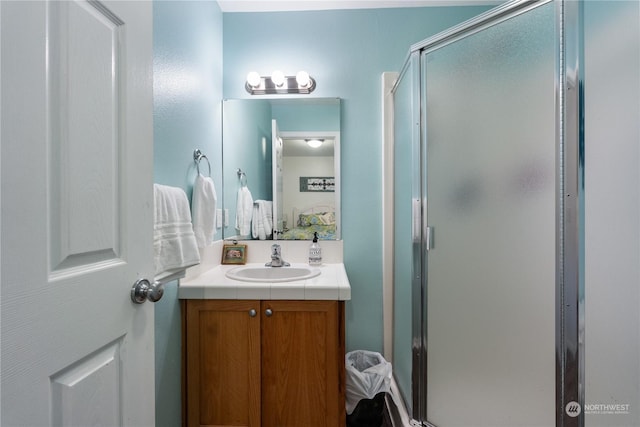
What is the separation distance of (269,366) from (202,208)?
2.51ft

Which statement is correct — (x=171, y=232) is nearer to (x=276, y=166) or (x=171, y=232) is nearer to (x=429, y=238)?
(x=276, y=166)

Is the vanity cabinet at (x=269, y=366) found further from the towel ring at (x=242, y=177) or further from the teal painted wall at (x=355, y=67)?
the towel ring at (x=242, y=177)

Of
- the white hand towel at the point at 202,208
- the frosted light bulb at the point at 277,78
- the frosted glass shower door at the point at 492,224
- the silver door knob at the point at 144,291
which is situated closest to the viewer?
the silver door knob at the point at 144,291

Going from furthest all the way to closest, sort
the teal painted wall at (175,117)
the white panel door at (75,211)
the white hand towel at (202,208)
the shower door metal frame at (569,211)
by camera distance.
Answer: the white hand towel at (202,208) < the teal painted wall at (175,117) < the shower door metal frame at (569,211) < the white panel door at (75,211)

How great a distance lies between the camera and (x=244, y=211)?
69.6 inches

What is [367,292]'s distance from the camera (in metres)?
1.79

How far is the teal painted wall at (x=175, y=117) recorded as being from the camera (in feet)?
3.66

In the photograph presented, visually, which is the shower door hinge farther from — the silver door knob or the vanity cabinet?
the silver door knob

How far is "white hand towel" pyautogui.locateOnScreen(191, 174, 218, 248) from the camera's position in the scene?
1.33m

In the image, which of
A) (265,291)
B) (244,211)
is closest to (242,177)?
(244,211)

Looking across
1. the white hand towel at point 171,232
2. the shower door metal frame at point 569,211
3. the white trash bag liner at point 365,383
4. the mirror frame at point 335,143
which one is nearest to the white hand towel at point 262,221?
the mirror frame at point 335,143

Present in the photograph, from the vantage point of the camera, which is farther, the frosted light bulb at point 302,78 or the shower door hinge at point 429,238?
the frosted light bulb at point 302,78

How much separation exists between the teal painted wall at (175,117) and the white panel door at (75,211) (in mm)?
477

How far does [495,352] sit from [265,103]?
1725 mm
